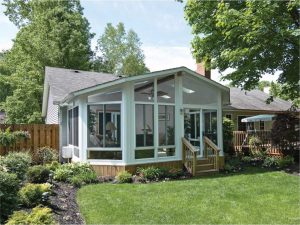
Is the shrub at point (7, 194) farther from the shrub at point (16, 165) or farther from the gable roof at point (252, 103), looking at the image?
the gable roof at point (252, 103)

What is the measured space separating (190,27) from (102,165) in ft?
27.5

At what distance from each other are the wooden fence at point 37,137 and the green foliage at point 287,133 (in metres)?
10.3

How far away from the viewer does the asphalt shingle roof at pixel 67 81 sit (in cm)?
1741

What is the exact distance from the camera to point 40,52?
86.6 feet

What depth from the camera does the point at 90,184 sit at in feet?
35.6

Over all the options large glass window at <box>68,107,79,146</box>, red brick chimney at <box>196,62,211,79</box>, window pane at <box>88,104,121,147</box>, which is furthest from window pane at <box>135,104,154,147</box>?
red brick chimney at <box>196,62,211,79</box>

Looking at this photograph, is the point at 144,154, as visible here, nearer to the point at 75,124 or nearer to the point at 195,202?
the point at 75,124

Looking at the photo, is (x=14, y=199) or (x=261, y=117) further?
(x=261, y=117)

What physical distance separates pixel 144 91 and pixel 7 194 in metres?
7.32

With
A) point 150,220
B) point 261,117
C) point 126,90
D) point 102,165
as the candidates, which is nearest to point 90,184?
point 102,165

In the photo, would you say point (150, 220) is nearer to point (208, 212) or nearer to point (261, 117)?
point (208, 212)

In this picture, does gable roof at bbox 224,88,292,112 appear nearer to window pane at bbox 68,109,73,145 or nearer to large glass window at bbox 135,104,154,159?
window pane at bbox 68,109,73,145

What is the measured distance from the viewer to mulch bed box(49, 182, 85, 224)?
6664mm

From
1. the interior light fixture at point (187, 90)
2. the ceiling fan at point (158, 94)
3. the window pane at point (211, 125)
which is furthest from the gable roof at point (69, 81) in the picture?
the window pane at point (211, 125)
